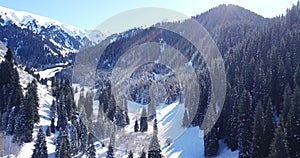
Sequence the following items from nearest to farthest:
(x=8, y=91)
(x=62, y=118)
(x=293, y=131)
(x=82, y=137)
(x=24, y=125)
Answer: (x=293, y=131) → (x=24, y=125) → (x=82, y=137) → (x=8, y=91) → (x=62, y=118)

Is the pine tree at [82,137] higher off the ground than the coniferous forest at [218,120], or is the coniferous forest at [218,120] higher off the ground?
the coniferous forest at [218,120]

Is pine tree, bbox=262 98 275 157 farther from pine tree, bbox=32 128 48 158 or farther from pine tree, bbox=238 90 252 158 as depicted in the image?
pine tree, bbox=32 128 48 158

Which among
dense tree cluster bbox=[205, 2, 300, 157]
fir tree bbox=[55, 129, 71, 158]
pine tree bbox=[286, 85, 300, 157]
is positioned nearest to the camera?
pine tree bbox=[286, 85, 300, 157]

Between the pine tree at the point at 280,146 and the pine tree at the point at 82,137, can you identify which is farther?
the pine tree at the point at 82,137

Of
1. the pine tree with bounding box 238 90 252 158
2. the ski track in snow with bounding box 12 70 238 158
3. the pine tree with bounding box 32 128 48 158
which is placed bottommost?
the ski track in snow with bounding box 12 70 238 158

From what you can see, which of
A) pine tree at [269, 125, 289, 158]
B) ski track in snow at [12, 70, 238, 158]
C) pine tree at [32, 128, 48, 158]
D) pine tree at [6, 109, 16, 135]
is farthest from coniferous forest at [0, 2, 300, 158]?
ski track in snow at [12, 70, 238, 158]

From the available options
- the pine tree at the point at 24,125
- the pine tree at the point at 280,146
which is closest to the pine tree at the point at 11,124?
the pine tree at the point at 24,125

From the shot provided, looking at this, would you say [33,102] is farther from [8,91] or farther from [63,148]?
[63,148]

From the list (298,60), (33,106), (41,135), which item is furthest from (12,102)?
(298,60)

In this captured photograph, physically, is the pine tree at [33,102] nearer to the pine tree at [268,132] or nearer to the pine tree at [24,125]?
the pine tree at [24,125]

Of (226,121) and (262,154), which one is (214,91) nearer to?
(226,121)

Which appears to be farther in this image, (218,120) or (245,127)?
(218,120)

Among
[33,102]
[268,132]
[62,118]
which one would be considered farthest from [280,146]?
[62,118]
